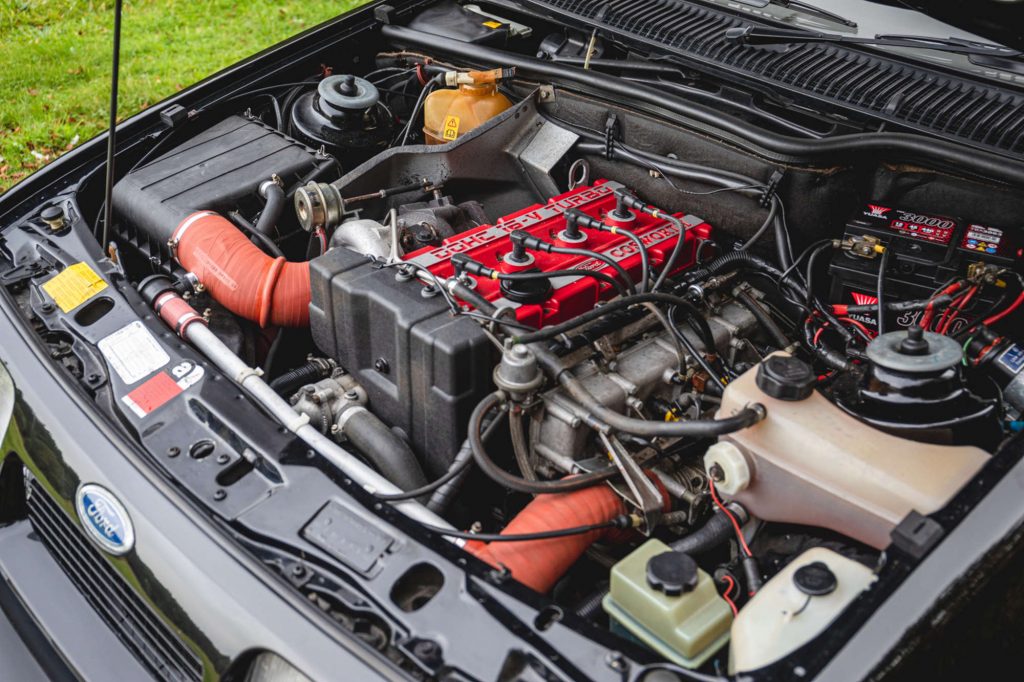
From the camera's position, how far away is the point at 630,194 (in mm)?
2410

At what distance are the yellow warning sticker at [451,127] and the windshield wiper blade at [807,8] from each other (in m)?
0.87

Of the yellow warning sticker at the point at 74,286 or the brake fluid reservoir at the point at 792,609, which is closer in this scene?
the brake fluid reservoir at the point at 792,609

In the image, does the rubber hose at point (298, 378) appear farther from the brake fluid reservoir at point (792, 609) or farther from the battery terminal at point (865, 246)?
the battery terminal at point (865, 246)

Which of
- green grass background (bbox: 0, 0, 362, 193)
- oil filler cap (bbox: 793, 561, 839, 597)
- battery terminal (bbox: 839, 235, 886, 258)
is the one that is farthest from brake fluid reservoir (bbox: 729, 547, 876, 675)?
green grass background (bbox: 0, 0, 362, 193)

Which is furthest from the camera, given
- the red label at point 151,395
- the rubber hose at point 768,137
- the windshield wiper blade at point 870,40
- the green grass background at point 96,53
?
the green grass background at point 96,53

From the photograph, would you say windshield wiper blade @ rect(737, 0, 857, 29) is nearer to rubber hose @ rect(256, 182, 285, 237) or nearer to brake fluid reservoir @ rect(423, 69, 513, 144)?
brake fluid reservoir @ rect(423, 69, 513, 144)

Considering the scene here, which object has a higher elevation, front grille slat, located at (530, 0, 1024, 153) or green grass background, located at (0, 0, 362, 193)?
front grille slat, located at (530, 0, 1024, 153)

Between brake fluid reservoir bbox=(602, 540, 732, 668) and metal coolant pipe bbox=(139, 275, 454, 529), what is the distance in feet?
1.22

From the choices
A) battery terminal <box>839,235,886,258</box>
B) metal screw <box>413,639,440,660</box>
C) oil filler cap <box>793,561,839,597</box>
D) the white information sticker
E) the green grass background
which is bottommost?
the green grass background

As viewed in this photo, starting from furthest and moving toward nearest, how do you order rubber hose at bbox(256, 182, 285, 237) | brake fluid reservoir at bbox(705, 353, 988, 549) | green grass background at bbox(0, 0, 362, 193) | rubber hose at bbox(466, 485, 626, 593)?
green grass background at bbox(0, 0, 362, 193), rubber hose at bbox(256, 182, 285, 237), rubber hose at bbox(466, 485, 626, 593), brake fluid reservoir at bbox(705, 353, 988, 549)

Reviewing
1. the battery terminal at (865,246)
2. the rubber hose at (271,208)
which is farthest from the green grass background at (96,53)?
the battery terminal at (865,246)

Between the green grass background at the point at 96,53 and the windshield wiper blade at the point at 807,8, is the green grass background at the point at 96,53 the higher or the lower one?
the lower one

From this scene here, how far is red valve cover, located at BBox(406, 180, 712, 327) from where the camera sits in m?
2.04

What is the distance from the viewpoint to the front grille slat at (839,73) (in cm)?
215
